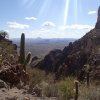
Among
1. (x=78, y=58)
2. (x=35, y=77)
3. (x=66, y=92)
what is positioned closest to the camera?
(x=66, y=92)

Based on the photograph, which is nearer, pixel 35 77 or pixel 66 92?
pixel 66 92

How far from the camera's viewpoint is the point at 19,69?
1302 cm

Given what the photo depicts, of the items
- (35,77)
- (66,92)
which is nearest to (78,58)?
(35,77)

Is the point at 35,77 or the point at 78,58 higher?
the point at 35,77

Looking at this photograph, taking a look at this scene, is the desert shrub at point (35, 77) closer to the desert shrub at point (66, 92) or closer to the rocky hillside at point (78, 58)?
the desert shrub at point (66, 92)

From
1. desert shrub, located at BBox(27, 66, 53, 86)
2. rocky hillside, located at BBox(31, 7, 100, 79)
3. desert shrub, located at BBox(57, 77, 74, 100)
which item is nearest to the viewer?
desert shrub, located at BBox(57, 77, 74, 100)

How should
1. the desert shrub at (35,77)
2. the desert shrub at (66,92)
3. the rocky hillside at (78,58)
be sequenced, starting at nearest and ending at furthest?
the desert shrub at (66,92), the desert shrub at (35,77), the rocky hillside at (78,58)

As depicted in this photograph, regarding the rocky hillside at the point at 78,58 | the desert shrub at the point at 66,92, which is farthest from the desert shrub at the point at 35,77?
the rocky hillside at the point at 78,58

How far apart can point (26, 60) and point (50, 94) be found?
6.04 m

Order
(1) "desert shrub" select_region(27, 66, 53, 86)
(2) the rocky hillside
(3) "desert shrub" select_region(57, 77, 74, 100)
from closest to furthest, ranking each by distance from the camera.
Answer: (3) "desert shrub" select_region(57, 77, 74, 100) < (1) "desert shrub" select_region(27, 66, 53, 86) < (2) the rocky hillside

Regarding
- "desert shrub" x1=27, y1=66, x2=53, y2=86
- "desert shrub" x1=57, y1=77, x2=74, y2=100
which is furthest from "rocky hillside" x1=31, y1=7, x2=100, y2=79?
"desert shrub" x1=57, y1=77, x2=74, y2=100

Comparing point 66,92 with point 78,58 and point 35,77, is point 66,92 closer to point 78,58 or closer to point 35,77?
point 35,77

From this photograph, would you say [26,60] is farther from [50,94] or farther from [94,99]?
[94,99]

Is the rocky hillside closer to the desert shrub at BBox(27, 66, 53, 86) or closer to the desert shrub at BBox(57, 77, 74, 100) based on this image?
the desert shrub at BBox(27, 66, 53, 86)
